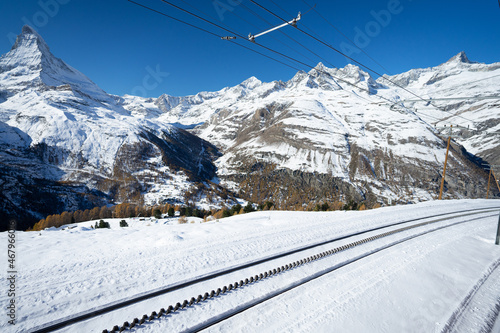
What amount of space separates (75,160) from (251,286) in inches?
6840

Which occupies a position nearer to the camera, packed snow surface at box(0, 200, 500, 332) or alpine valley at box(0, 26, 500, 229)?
packed snow surface at box(0, 200, 500, 332)

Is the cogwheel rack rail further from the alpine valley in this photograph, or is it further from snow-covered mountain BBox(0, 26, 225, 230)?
snow-covered mountain BBox(0, 26, 225, 230)

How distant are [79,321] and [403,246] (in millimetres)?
10901

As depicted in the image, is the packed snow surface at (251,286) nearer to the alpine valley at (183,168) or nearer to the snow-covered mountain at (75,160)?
the alpine valley at (183,168)

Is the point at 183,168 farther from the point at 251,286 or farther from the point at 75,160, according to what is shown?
the point at 251,286

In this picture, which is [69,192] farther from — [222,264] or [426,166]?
[426,166]

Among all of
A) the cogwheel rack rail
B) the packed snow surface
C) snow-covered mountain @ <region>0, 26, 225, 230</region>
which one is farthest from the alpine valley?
the cogwheel rack rail

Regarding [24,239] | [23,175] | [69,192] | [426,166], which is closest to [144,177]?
[69,192]

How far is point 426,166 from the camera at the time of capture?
158625 millimetres

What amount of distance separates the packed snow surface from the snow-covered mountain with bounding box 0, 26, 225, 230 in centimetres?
12084

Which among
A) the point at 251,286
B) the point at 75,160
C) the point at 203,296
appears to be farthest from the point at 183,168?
the point at 203,296

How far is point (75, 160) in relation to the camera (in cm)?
13812

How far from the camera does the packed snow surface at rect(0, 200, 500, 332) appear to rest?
4.52 meters

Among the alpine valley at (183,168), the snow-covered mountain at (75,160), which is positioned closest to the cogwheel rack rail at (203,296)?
the alpine valley at (183,168)
